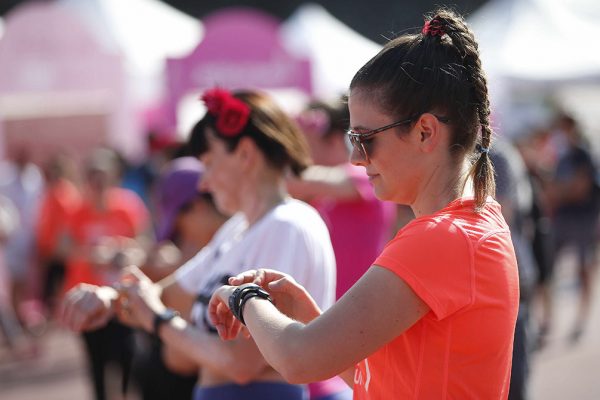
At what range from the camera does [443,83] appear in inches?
65.7

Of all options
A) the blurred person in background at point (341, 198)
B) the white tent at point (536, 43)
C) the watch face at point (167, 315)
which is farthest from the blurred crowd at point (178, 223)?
the white tent at point (536, 43)

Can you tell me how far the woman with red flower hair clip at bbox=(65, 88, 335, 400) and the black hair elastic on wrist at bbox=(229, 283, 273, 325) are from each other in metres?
0.72

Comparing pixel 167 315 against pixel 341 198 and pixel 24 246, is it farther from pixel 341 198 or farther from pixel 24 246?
pixel 24 246

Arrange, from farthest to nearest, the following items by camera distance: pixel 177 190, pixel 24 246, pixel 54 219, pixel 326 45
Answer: pixel 326 45, pixel 24 246, pixel 54 219, pixel 177 190

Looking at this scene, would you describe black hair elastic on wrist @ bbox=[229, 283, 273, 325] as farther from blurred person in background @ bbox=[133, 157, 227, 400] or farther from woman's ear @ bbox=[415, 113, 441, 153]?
blurred person in background @ bbox=[133, 157, 227, 400]

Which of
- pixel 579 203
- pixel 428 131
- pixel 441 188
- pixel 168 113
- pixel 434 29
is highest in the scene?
pixel 434 29

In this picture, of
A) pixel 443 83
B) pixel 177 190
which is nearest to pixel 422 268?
pixel 443 83

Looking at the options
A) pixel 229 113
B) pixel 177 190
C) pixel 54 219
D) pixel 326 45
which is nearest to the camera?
pixel 229 113

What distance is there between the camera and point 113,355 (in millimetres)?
4719

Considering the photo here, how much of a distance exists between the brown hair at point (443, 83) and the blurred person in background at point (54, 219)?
17.9 ft

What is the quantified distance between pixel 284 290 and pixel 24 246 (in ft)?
23.4

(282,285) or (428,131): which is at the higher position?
(428,131)

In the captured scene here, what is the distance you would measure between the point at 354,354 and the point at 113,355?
3378 millimetres

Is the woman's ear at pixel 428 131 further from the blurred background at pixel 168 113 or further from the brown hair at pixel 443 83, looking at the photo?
the blurred background at pixel 168 113
